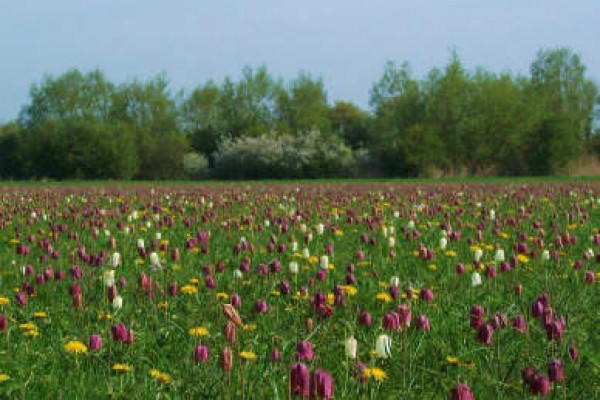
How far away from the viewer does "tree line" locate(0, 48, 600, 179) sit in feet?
172

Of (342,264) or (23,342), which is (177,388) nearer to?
(23,342)

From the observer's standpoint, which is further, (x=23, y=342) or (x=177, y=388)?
(x=23, y=342)

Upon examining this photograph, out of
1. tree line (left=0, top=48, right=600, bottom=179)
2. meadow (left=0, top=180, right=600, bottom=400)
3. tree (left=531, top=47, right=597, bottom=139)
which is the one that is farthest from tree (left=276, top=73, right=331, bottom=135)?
meadow (left=0, top=180, right=600, bottom=400)

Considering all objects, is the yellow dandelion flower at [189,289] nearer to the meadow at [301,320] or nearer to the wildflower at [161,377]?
the meadow at [301,320]

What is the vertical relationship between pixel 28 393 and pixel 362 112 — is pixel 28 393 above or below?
below

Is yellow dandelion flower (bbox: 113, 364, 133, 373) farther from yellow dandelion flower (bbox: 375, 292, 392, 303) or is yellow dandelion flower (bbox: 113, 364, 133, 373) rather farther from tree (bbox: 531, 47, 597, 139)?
tree (bbox: 531, 47, 597, 139)

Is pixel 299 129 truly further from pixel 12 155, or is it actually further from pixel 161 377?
pixel 161 377

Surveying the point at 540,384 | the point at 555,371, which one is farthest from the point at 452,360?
the point at 540,384

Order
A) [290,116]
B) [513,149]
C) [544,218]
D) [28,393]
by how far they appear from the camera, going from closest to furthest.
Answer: [28,393], [544,218], [513,149], [290,116]

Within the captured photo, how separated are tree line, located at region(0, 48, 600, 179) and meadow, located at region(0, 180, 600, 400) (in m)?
43.5

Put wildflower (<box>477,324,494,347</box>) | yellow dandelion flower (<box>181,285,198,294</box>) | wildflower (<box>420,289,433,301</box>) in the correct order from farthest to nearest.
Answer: yellow dandelion flower (<box>181,285,198,294</box>) < wildflower (<box>420,289,433,301</box>) < wildflower (<box>477,324,494,347</box>)

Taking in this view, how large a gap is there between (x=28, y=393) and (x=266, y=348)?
4.41 ft

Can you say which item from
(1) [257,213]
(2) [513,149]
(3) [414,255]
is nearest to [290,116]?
(2) [513,149]

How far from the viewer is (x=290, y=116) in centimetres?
6788
